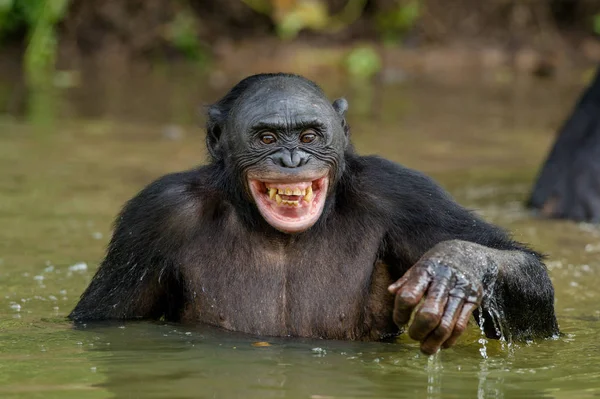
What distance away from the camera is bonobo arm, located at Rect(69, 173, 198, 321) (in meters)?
7.42

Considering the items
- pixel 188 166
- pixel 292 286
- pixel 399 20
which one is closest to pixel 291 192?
pixel 292 286

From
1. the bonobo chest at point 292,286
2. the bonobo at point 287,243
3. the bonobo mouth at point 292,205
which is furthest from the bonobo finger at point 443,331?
the bonobo chest at point 292,286

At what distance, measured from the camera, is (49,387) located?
575cm

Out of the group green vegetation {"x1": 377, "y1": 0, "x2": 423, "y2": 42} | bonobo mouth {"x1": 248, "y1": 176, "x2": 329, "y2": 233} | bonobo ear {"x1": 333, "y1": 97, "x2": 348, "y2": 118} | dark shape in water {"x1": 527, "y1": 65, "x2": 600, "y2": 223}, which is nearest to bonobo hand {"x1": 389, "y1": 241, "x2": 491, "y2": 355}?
bonobo mouth {"x1": 248, "y1": 176, "x2": 329, "y2": 233}

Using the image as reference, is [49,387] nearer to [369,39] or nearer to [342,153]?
[342,153]

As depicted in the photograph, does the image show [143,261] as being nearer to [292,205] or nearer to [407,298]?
[292,205]

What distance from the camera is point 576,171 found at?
12.2 m

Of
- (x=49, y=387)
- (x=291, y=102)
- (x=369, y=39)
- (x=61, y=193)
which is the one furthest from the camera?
(x=369, y=39)

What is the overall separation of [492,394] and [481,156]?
9.77m

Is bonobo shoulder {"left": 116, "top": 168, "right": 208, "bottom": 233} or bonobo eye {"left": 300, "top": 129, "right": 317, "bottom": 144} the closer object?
bonobo eye {"left": 300, "top": 129, "right": 317, "bottom": 144}

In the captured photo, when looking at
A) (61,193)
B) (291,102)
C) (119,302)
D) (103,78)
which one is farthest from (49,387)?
(103,78)

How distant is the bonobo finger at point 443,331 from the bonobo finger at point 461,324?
2 centimetres

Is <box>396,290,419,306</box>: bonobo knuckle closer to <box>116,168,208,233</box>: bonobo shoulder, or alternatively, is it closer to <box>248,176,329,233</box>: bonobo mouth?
<box>248,176,329,233</box>: bonobo mouth

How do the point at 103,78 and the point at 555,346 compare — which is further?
the point at 103,78
